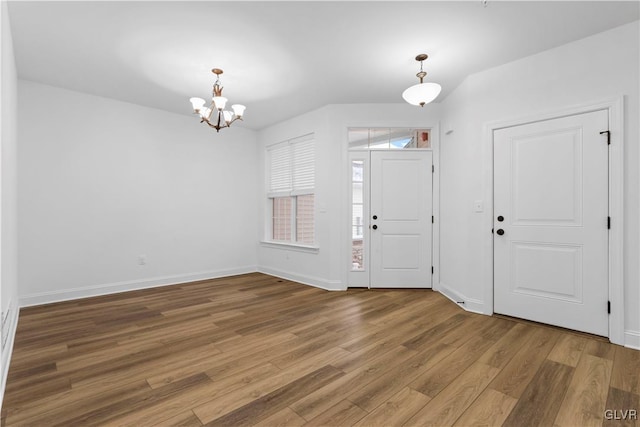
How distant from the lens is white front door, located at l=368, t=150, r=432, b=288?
436 centimetres

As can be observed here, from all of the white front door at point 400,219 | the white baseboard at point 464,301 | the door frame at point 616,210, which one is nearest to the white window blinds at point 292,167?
the white front door at point 400,219

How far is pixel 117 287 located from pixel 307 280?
281 centimetres

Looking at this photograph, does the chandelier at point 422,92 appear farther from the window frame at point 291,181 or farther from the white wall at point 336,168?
the window frame at point 291,181

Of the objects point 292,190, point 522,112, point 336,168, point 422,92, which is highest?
point 422,92

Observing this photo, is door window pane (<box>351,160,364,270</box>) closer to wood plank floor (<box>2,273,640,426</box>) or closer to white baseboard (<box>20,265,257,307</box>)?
Result: wood plank floor (<box>2,273,640,426</box>)

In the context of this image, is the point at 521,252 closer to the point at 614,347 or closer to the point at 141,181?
the point at 614,347

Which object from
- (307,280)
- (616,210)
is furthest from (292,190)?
(616,210)

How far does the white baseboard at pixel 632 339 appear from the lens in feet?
8.05

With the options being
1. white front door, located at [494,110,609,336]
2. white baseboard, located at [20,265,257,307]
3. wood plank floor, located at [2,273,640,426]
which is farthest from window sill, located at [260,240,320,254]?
white front door, located at [494,110,609,336]

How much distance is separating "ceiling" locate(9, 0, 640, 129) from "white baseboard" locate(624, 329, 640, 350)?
2.47 metres

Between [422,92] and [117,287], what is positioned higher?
[422,92]

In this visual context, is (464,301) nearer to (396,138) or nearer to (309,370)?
(309,370)

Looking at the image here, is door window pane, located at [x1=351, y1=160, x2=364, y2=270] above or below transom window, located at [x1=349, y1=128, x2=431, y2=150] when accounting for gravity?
below

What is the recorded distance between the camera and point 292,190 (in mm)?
5254
